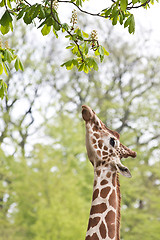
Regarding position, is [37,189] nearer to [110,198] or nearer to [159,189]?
[159,189]

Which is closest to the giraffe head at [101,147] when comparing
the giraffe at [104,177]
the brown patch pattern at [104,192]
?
the giraffe at [104,177]

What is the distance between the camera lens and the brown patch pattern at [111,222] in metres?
2.21

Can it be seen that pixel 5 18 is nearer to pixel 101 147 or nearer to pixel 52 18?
pixel 52 18

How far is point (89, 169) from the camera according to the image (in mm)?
8367

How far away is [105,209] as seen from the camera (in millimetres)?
2291

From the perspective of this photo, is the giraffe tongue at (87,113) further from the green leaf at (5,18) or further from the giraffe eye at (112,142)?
the green leaf at (5,18)

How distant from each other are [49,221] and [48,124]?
3035mm

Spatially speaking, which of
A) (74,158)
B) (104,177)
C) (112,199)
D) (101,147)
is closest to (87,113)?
(101,147)

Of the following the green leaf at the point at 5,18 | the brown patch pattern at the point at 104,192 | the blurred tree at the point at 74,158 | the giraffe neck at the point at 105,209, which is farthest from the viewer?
the blurred tree at the point at 74,158

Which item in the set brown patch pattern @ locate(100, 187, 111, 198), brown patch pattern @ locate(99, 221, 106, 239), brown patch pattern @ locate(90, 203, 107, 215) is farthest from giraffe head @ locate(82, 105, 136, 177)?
brown patch pattern @ locate(99, 221, 106, 239)

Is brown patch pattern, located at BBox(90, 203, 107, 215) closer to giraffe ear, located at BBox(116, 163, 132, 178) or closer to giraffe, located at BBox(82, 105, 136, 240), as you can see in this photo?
giraffe, located at BBox(82, 105, 136, 240)

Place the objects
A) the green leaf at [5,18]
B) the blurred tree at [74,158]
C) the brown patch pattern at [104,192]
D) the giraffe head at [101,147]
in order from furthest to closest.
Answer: the blurred tree at [74,158], the giraffe head at [101,147], the brown patch pattern at [104,192], the green leaf at [5,18]

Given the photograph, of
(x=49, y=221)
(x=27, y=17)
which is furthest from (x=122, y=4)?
(x=49, y=221)

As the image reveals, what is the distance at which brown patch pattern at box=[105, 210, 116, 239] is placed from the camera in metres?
2.21
